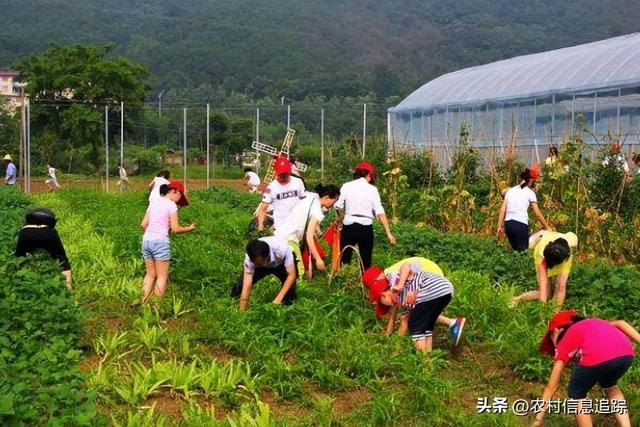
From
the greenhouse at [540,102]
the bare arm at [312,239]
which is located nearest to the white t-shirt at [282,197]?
the bare arm at [312,239]

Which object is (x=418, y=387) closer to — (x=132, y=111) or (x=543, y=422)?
(x=543, y=422)

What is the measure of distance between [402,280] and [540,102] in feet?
49.7

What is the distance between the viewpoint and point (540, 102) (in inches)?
808

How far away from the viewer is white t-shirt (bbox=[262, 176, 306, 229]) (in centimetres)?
902

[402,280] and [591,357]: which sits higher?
[402,280]

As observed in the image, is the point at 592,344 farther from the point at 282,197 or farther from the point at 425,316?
the point at 282,197

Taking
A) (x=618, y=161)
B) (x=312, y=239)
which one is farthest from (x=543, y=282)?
(x=618, y=161)

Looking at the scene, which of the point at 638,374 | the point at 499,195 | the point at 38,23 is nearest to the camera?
the point at 638,374

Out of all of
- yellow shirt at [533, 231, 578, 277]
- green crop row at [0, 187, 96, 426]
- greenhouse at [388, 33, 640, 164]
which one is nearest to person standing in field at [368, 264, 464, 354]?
Answer: yellow shirt at [533, 231, 578, 277]

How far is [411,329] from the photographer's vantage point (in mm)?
6633

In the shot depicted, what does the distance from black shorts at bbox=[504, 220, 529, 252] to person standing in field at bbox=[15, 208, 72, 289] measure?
5.14 metres

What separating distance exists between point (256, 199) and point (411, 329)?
41.2 ft

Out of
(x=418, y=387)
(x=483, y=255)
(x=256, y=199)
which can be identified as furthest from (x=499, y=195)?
(x=418, y=387)

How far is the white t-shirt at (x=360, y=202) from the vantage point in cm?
909
